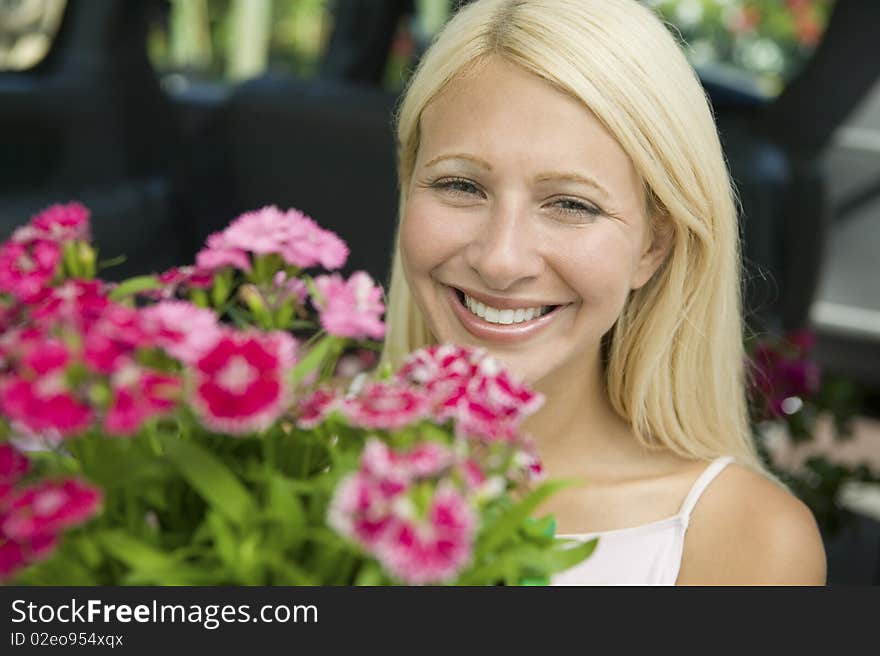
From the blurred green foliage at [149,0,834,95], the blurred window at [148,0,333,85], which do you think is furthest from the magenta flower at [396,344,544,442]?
the blurred window at [148,0,333,85]

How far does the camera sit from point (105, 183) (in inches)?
115

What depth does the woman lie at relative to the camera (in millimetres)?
1146

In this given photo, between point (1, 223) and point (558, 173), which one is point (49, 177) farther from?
point (558, 173)

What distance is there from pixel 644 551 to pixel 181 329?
35.1 inches

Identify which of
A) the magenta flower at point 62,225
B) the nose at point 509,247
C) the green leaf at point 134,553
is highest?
the magenta flower at point 62,225

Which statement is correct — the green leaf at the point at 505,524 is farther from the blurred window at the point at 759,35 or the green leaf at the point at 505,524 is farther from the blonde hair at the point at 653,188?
the blurred window at the point at 759,35

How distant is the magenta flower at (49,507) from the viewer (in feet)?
1.86

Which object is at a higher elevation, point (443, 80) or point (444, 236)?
point (443, 80)

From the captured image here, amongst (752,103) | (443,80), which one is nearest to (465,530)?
(443,80)

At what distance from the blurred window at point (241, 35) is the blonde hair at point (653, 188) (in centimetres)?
325

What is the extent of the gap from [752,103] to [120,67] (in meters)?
1.73

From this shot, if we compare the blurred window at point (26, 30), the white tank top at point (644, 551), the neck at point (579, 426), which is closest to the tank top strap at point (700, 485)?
the white tank top at point (644, 551)

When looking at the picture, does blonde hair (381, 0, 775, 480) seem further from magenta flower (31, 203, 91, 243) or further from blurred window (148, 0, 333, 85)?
blurred window (148, 0, 333, 85)

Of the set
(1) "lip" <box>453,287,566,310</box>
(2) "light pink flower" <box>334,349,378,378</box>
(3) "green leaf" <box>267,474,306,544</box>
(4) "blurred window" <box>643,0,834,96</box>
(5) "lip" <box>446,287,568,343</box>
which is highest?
(3) "green leaf" <box>267,474,306,544</box>
